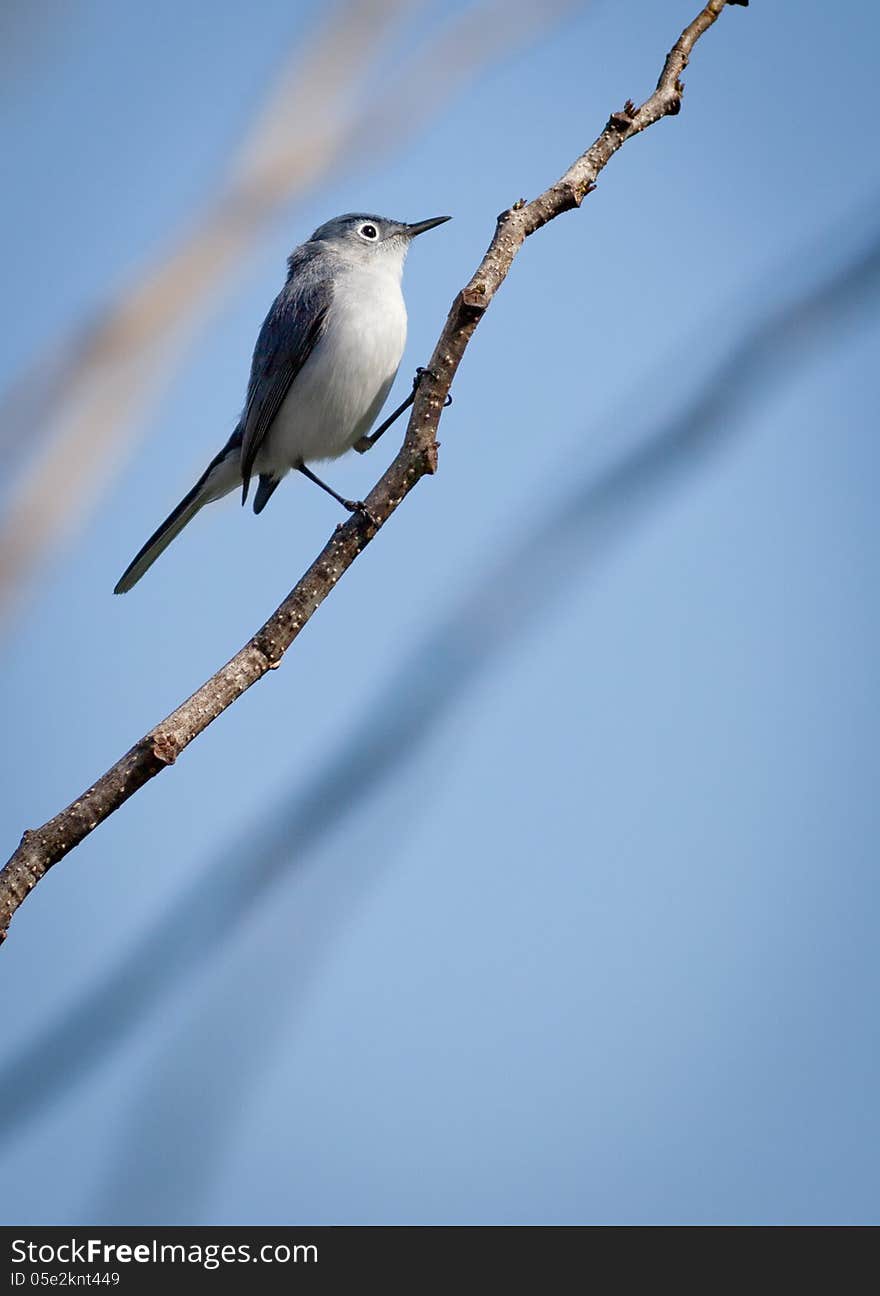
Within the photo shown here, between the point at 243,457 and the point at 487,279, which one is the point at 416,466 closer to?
the point at 487,279

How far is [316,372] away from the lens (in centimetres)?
502

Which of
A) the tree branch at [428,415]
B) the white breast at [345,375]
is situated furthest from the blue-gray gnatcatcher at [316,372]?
the tree branch at [428,415]

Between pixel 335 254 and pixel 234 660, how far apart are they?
400 centimetres

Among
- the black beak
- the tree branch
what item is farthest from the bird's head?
Answer: the tree branch

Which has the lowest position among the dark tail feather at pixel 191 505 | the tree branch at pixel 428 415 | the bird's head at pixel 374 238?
the tree branch at pixel 428 415

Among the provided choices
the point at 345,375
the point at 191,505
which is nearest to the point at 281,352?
the point at 345,375

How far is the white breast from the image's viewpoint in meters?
4.96

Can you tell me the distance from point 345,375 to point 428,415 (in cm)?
283

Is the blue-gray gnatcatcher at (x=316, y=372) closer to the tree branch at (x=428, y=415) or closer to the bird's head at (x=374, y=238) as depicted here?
the bird's head at (x=374, y=238)

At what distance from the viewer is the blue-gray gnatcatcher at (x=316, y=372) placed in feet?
16.3

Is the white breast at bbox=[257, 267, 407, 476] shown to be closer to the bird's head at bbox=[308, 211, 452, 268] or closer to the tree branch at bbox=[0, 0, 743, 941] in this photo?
the bird's head at bbox=[308, 211, 452, 268]

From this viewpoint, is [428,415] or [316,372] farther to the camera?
[316,372]

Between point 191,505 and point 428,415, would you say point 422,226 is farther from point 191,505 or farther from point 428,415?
point 428,415
